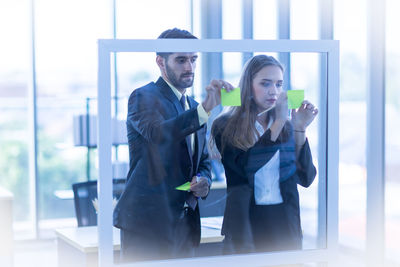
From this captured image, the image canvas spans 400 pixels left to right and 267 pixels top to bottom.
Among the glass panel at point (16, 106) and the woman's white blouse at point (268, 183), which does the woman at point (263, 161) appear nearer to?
the woman's white blouse at point (268, 183)

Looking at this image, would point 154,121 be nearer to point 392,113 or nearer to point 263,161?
point 263,161

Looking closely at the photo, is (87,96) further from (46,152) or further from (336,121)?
(336,121)

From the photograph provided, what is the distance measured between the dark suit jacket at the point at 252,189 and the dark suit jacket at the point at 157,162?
0.30 ft

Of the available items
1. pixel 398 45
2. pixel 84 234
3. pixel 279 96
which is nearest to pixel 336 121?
pixel 279 96

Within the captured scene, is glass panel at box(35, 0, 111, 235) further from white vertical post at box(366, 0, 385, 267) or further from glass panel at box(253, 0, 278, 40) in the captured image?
white vertical post at box(366, 0, 385, 267)

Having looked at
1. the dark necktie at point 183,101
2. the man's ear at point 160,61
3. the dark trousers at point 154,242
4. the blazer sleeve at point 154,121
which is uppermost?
the man's ear at point 160,61

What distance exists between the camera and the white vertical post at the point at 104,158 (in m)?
1.47

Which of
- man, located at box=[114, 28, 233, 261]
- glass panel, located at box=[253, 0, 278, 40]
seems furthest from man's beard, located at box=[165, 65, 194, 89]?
glass panel, located at box=[253, 0, 278, 40]

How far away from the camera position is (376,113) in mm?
4383

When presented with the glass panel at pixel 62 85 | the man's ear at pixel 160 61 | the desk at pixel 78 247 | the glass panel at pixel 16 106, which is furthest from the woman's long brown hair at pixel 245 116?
the glass panel at pixel 16 106

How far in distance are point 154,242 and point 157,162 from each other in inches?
8.2

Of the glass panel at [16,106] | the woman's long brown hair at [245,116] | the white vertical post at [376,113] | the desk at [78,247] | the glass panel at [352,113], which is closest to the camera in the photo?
the woman's long brown hair at [245,116]

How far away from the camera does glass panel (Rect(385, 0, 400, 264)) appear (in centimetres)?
442

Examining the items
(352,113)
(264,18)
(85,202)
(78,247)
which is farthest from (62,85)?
(78,247)
